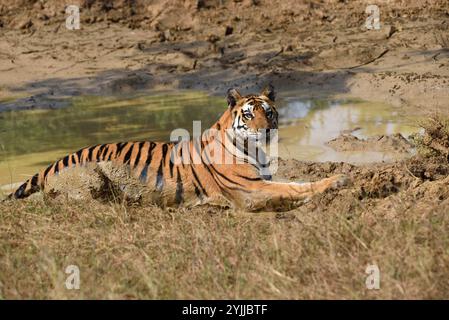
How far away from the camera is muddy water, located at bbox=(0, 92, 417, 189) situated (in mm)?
8688

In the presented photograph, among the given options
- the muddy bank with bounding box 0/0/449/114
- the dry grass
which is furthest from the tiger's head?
the muddy bank with bounding box 0/0/449/114

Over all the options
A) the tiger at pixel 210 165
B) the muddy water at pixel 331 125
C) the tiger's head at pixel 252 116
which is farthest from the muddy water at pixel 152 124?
the tiger's head at pixel 252 116

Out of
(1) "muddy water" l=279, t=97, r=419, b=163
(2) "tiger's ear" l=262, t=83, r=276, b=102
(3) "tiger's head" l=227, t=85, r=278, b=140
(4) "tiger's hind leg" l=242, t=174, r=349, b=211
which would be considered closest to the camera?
(4) "tiger's hind leg" l=242, t=174, r=349, b=211

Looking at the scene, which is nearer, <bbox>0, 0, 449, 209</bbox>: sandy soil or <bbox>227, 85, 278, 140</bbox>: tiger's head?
<bbox>227, 85, 278, 140</bbox>: tiger's head

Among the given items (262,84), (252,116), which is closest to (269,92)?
(252,116)

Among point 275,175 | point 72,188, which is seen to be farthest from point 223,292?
point 275,175

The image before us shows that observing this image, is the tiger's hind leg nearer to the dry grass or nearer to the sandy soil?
the dry grass

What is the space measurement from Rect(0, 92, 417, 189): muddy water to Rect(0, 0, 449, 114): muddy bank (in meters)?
0.57

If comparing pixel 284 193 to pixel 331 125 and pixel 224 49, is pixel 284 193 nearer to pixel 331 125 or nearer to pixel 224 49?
pixel 331 125

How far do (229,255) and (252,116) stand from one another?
1942 mm

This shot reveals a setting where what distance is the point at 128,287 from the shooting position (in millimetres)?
4242

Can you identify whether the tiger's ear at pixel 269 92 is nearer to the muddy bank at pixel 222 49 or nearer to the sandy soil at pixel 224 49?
the sandy soil at pixel 224 49
